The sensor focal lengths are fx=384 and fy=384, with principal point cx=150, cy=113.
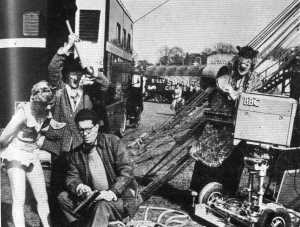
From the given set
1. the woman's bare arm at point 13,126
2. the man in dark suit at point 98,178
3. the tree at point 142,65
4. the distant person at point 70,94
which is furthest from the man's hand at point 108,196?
the tree at point 142,65

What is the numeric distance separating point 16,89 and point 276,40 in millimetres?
1768

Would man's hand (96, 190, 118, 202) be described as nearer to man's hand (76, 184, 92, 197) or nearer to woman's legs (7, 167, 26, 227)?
man's hand (76, 184, 92, 197)

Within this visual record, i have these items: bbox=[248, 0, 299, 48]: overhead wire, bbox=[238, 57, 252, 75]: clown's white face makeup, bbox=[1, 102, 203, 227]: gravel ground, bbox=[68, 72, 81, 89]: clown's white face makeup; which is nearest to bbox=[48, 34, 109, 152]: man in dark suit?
bbox=[68, 72, 81, 89]: clown's white face makeup

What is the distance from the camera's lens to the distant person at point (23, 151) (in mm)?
2320

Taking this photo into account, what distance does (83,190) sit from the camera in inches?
85.5

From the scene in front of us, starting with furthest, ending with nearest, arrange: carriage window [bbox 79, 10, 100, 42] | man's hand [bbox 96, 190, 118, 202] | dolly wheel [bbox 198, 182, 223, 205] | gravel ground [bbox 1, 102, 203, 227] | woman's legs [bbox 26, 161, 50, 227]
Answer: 1. dolly wheel [bbox 198, 182, 223, 205]
2. gravel ground [bbox 1, 102, 203, 227]
3. carriage window [bbox 79, 10, 100, 42]
4. woman's legs [bbox 26, 161, 50, 227]
5. man's hand [bbox 96, 190, 118, 202]

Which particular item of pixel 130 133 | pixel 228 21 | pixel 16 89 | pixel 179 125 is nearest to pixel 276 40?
pixel 228 21

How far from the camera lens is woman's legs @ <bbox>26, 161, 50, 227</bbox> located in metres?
2.38

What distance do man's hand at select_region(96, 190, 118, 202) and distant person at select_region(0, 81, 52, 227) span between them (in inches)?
19.5

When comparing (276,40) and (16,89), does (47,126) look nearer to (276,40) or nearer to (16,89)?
(16,89)

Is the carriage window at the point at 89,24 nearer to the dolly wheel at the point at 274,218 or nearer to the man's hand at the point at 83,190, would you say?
the man's hand at the point at 83,190

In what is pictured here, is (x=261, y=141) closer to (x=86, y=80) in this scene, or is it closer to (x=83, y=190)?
(x=83, y=190)

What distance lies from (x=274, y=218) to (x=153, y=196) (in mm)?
1050

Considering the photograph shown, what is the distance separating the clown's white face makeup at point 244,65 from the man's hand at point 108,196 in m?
1.16
